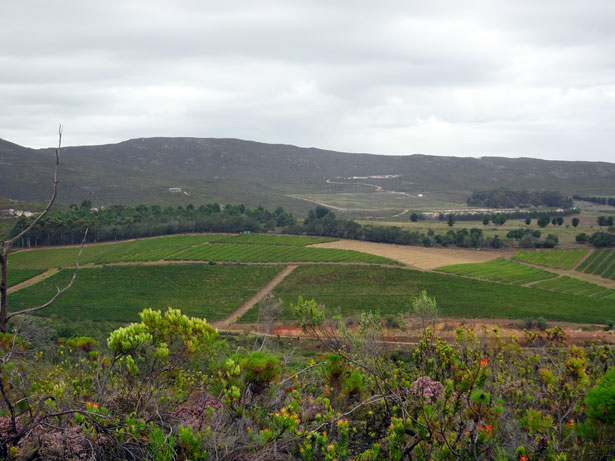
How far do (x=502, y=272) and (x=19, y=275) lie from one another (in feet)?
218

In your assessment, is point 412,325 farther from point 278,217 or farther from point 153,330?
point 278,217

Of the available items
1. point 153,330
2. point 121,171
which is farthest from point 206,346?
point 121,171

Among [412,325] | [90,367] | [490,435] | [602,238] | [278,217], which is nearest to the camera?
[490,435]

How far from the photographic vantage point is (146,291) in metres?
60.8

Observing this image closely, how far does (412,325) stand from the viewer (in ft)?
155

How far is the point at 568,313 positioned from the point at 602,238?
3961cm

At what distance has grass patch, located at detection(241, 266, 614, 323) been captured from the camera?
163 feet

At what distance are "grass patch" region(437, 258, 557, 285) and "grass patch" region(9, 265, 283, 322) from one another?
26.4m

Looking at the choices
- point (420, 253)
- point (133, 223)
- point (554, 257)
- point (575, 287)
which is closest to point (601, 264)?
point (554, 257)

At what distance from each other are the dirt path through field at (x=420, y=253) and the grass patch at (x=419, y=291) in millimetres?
6785

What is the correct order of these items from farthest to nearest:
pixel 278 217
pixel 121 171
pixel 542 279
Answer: pixel 121 171, pixel 278 217, pixel 542 279

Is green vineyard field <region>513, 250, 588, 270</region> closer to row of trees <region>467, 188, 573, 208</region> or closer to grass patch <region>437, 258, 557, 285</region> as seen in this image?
grass patch <region>437, 258, 557, 285</region>

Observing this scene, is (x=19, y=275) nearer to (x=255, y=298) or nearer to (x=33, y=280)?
(x=33, y=280)

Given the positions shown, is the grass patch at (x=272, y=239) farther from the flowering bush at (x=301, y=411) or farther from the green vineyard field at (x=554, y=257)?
the flowering bush at (x=301, y=411)
